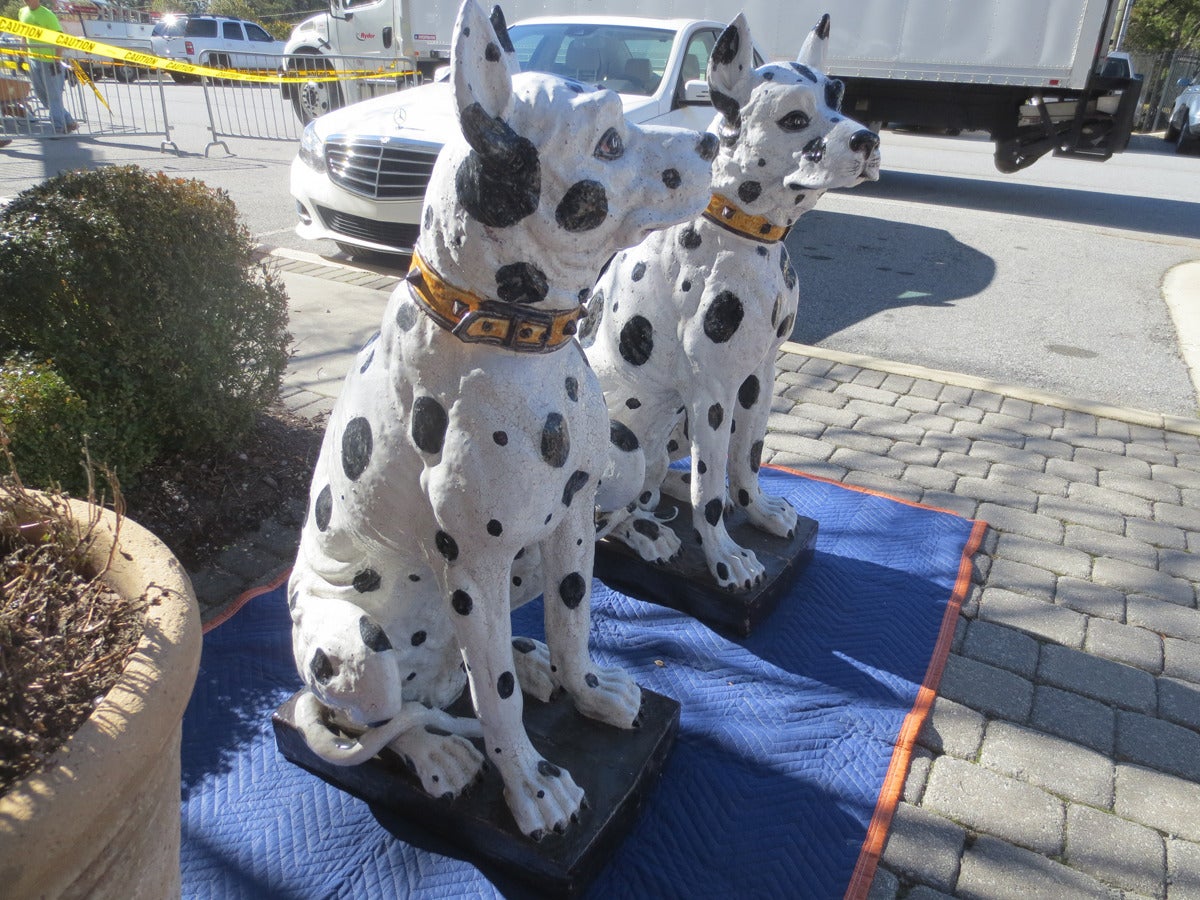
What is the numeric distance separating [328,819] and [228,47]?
1221 inches

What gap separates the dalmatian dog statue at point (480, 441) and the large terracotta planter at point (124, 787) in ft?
1.41

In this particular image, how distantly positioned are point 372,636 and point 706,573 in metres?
1.56

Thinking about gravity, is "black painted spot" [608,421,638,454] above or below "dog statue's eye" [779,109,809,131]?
below

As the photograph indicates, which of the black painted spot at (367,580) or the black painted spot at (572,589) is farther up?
the black painted spot at (367,580)

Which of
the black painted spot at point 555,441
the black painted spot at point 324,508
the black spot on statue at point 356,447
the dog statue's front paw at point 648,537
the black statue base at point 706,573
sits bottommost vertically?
the black statue base at point 706,573

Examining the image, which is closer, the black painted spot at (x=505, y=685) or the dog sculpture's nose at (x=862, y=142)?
the black painted spot at (x=505, y=685)

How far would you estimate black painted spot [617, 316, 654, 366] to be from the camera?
3014mm

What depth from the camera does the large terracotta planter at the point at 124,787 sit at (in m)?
1.35

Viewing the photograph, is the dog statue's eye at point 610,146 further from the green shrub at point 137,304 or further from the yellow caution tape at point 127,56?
the yellow caution tape at point 127,56

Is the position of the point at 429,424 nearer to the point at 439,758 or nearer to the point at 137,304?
the point at 439,758

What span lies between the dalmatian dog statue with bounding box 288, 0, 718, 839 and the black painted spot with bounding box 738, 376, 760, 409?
3.91 ft

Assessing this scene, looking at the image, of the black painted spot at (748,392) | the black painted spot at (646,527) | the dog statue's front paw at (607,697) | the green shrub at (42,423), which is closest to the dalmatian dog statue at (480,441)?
the dog statue's front paw at (607,697)

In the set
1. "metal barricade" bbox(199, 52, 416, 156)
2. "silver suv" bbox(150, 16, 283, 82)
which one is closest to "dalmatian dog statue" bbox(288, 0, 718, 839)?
"metal barricade" bbox(199, 52, 416, 156)

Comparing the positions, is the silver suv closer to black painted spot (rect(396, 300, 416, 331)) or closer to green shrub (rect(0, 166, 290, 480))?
green shrub (rect(0, 166, 290, 480))
